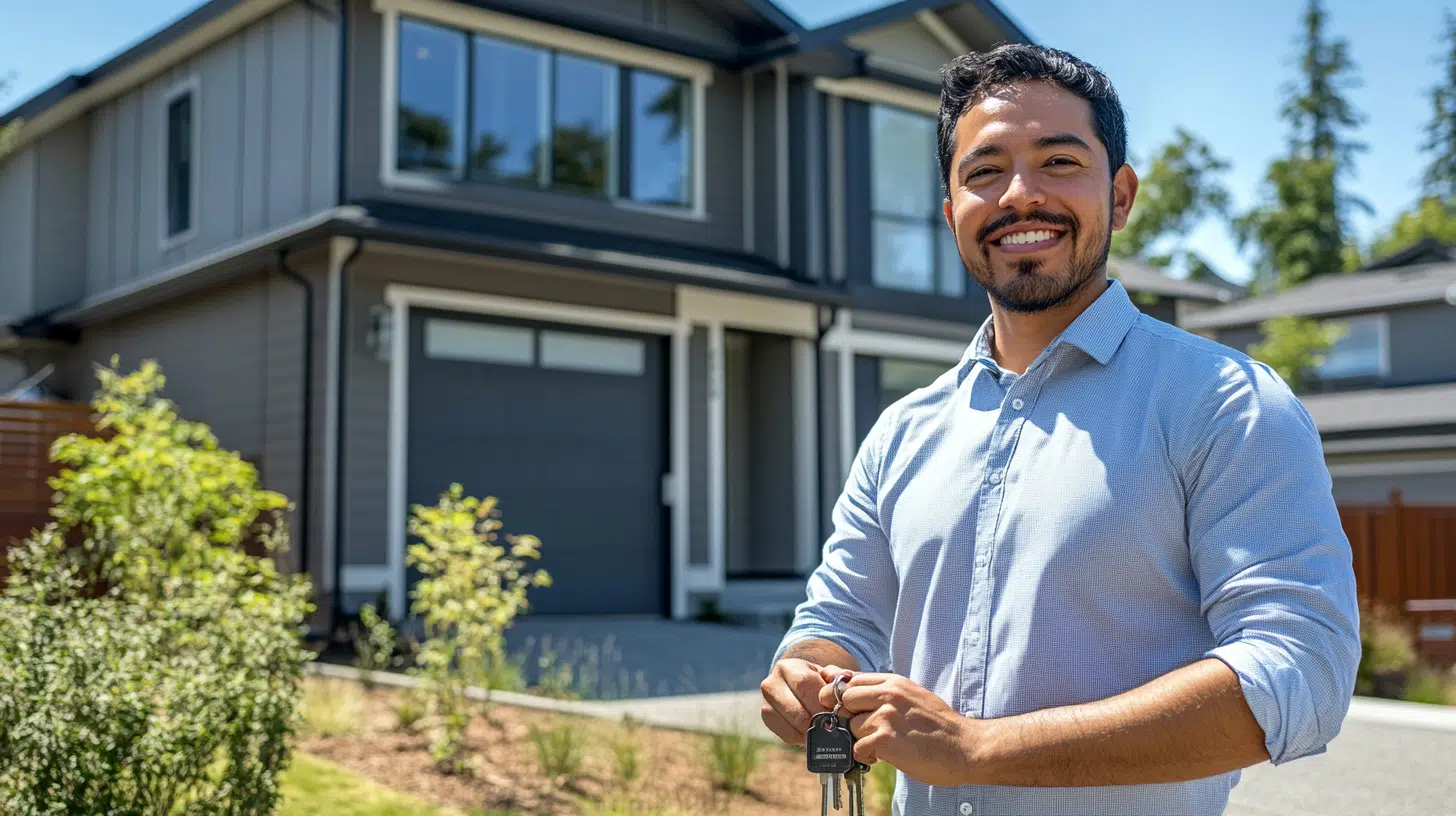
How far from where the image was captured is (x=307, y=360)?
40.1 feet

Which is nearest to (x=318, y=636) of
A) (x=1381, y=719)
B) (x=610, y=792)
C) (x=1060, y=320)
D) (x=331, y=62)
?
(x=331, y=62)

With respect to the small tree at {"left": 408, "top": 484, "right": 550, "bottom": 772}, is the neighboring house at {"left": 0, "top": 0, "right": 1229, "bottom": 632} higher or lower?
higher

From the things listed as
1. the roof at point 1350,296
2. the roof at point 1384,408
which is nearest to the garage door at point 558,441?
the roof at point 1384,408

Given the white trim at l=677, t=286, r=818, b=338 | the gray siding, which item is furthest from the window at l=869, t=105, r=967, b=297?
the gray siding

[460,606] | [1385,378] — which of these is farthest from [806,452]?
[1385,378]

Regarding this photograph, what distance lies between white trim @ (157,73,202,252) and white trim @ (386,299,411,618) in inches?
152

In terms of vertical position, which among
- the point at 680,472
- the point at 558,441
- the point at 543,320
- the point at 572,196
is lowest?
the point at 680,472

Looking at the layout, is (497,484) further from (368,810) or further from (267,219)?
(368,810)

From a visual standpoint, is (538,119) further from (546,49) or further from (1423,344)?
(1423,344)

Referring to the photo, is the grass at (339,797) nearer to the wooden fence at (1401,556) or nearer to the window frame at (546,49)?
the window frame at (546,49)

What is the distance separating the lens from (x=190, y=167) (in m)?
14.9

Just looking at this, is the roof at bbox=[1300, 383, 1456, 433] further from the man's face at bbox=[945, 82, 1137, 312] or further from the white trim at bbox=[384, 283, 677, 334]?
the man's face at bbox=[945, 82, 1137, 312]

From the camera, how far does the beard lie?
2039 millimetres

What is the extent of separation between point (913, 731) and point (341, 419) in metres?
10.6
